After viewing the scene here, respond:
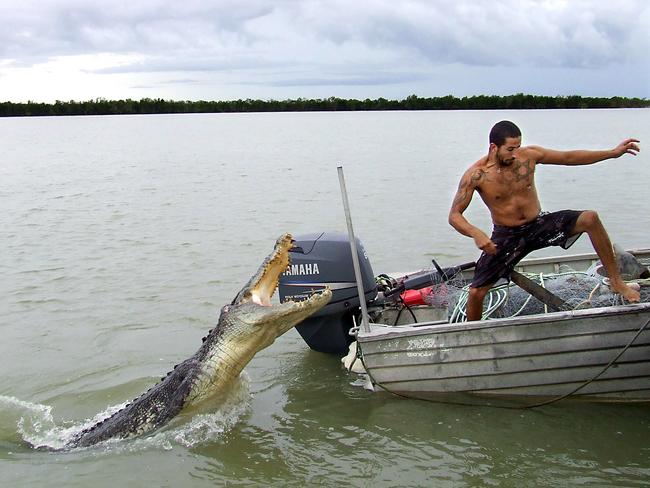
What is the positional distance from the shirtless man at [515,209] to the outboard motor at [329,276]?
1.29 meters

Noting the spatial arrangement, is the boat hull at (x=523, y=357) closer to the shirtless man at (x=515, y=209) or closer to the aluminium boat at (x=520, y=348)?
the aluminium boat at (x=520, y=348)

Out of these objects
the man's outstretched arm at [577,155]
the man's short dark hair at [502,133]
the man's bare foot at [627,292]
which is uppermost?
the man's short dark hair at [502,133]

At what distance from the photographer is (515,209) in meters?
6.22

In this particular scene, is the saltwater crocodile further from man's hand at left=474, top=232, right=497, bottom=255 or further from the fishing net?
the fishing net

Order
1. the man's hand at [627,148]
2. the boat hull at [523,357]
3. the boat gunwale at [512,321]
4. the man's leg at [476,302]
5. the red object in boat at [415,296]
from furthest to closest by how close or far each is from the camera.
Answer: the red object in boat at [415,296], the man's leg at [476,302], the man's hand at [627,148], the boat hull at [523,357], the boat gunwale at [512,321]

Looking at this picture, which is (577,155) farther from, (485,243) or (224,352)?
(224,352)

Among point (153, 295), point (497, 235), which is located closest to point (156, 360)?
point (153, 295)

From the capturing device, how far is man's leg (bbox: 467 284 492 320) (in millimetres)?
6426

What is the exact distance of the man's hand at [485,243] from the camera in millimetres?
5992

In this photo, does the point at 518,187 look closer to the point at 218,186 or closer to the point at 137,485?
the point at 137,485

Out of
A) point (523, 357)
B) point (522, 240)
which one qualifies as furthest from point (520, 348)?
point (522, 240)

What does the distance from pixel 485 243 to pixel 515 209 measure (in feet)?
1.45

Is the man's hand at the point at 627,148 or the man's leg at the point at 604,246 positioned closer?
the man's leg at the point at 604,246

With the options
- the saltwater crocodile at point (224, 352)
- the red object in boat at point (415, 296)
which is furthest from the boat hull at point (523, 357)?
the red object in boat at point (415, 296)
